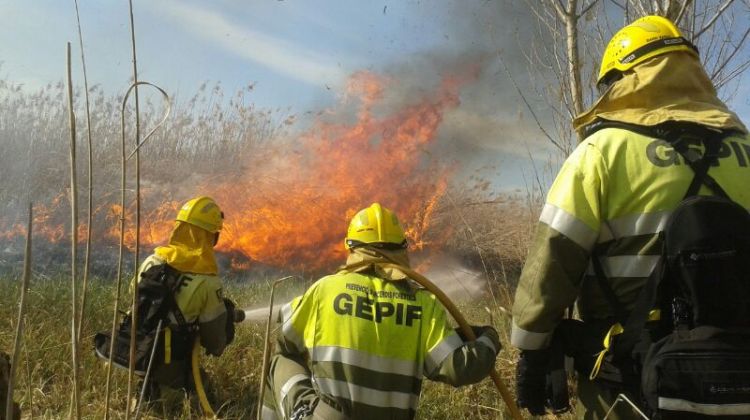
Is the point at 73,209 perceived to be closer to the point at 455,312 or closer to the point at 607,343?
the point at 455,312

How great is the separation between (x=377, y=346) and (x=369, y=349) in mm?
40

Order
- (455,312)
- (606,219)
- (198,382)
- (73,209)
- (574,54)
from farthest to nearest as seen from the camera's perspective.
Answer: (574,54), (198,382), (455,312), (606,219), (73,209)

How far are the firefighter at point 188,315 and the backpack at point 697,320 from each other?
3499mm

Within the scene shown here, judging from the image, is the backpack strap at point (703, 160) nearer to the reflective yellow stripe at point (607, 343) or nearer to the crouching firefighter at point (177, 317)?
the reflective yellow stripe at point (607, 343)

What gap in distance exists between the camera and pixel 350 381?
256cm

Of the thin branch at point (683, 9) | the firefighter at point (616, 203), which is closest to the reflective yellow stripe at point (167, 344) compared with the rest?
the firefighter at point (616, 203)

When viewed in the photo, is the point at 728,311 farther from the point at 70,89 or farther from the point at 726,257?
the point at 70,89

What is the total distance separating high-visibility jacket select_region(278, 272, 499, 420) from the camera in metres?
2.55

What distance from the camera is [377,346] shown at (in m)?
2.57

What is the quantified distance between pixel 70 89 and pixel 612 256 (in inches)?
72.8

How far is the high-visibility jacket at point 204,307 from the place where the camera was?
178 inches

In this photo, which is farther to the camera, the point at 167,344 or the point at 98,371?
the point at 98,371

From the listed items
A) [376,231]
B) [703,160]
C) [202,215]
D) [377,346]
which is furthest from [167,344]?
[703,160]

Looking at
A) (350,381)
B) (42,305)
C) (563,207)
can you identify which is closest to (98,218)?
(42,305)
